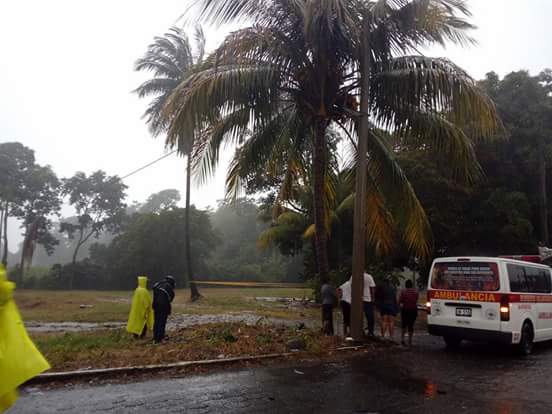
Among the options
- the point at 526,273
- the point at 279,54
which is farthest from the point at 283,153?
the point at 526,273

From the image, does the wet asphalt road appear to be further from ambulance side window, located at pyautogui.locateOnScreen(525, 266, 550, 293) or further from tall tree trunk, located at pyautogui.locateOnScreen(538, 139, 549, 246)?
tall tree trunk, located at pyautogui.locateOnScreen(538, 139, 549, 246)

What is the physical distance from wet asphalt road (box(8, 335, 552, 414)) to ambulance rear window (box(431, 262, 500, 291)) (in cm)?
159

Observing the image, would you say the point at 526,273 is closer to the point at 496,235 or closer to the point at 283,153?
the point at 283,153

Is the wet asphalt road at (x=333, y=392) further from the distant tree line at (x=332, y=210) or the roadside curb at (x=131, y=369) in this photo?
the distant tree line at (x=332, y=210)

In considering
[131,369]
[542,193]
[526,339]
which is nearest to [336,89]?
[526,339]

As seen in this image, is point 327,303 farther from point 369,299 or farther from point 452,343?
point 452,343

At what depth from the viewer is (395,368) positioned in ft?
30.3

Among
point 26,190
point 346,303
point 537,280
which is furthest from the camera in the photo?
point 26,190

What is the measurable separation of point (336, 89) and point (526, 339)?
6869 mm

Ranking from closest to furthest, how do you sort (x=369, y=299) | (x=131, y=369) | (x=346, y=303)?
(x=131, y=369), (x=369, y=299), (x=346, y=303)

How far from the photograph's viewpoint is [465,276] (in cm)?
1084

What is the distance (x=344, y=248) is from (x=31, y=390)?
62.4ft

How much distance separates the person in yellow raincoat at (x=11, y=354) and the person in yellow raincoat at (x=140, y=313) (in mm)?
8497

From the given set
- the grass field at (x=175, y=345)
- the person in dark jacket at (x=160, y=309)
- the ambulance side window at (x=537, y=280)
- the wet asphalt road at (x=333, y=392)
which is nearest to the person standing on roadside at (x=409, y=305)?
the grass field at (x=175, y=345)
